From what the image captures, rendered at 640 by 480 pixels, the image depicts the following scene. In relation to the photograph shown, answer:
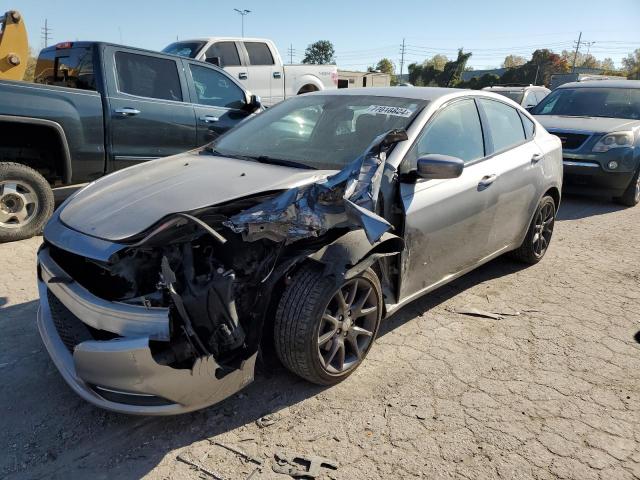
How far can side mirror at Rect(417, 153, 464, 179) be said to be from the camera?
3.11 meters

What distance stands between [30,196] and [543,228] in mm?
5113

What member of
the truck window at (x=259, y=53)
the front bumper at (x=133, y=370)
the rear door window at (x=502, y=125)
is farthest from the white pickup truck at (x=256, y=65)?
the front bumper at (x=133, y=370)

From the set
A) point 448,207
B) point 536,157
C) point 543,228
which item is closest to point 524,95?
point 543,228

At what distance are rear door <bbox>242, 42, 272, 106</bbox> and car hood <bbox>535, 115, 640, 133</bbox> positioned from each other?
5.72 meters

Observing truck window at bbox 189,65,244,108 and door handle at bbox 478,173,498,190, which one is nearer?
door handle at bbox 478,173,498,190

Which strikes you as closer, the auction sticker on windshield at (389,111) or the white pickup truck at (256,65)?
the auction sticker on windshield at (389,111)

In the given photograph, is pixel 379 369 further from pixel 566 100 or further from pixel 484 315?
pixel 566 100

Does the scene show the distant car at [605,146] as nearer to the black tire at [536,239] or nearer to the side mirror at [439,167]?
the black tire at [536,239]

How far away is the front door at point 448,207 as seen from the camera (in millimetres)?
3293

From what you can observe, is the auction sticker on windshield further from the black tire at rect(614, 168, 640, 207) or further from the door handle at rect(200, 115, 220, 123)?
the black tire at rect(614, 168, 640, 207)

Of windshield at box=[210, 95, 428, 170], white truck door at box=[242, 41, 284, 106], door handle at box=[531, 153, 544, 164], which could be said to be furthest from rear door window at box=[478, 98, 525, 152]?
white truck door at box=[242, 41, 284, 106]

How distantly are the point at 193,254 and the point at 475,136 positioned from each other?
2472 mm

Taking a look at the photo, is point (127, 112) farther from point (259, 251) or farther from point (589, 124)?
point (589, 124)

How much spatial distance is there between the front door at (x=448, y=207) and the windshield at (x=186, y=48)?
7627mm
